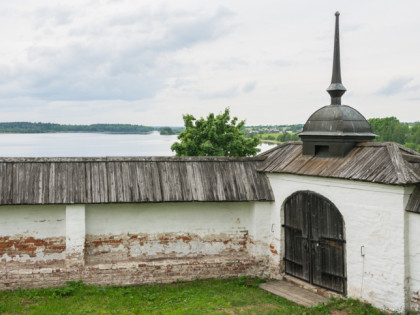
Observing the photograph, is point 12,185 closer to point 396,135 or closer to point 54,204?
point 54,204

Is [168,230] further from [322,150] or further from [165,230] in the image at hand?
[322,150]

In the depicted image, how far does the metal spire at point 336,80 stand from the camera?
12.0 m

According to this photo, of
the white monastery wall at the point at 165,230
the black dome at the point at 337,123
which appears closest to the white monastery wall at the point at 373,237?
the black dome at the point at 337,123

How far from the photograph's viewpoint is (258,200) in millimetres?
12203

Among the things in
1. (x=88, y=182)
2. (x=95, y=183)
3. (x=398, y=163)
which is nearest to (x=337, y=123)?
(x=398, y=163)

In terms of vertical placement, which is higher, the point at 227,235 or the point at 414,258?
the point at 414,258

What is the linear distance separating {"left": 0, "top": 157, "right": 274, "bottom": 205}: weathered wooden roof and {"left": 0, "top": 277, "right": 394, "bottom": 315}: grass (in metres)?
2.44

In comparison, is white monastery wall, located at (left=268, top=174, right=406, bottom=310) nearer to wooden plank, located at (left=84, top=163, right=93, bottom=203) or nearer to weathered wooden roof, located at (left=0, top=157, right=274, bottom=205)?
weathered wooden roof, located at (left=0, top=157, right=274, bottom=205)

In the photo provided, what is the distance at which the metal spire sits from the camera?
12.0m

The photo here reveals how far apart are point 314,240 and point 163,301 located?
4.32 meters

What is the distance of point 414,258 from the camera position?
8.96 metres

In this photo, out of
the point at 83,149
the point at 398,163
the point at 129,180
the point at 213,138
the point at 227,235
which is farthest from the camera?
the point at 83,149

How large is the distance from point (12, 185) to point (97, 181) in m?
2.24

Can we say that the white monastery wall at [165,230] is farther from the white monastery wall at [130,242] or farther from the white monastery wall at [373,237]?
the white monastery wall at [373,237]
